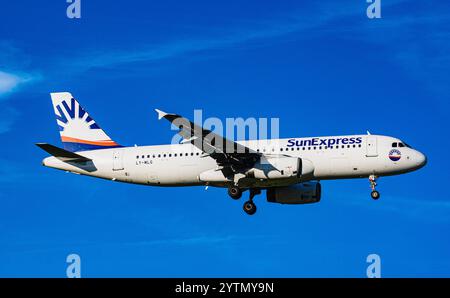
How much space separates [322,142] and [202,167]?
9251 mm

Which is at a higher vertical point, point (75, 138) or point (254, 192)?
point (75, 138)

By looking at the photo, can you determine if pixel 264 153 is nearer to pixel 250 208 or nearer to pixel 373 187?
pixel 250 208

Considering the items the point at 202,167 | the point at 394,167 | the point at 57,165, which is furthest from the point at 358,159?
the point at 57,165

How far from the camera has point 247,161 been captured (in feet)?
209

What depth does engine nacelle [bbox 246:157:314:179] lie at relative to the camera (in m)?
61.8

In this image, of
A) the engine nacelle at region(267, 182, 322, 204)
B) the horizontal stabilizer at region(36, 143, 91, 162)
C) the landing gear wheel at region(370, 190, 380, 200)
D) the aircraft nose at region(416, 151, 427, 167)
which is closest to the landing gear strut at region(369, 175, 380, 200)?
the landing gear wheel at region(370, 190, 380, 200)

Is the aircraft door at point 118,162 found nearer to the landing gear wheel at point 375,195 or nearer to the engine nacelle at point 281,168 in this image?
the engine nacelle at point 281,168

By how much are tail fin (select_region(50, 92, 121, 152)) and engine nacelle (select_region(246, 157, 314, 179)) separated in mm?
13312

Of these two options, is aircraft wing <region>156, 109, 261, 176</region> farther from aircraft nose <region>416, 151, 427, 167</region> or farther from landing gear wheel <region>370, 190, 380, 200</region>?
aircraft nose <region>416, 151, 427, 167</region>

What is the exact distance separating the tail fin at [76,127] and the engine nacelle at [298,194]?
44.1ft

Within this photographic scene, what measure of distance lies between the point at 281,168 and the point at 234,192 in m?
5.20

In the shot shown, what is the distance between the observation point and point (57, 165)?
6875cm

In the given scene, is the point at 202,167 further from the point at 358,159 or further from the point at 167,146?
the point at 358,159

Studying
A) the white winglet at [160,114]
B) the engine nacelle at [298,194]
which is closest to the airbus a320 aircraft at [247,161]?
the engine nacelle at [298,194]
